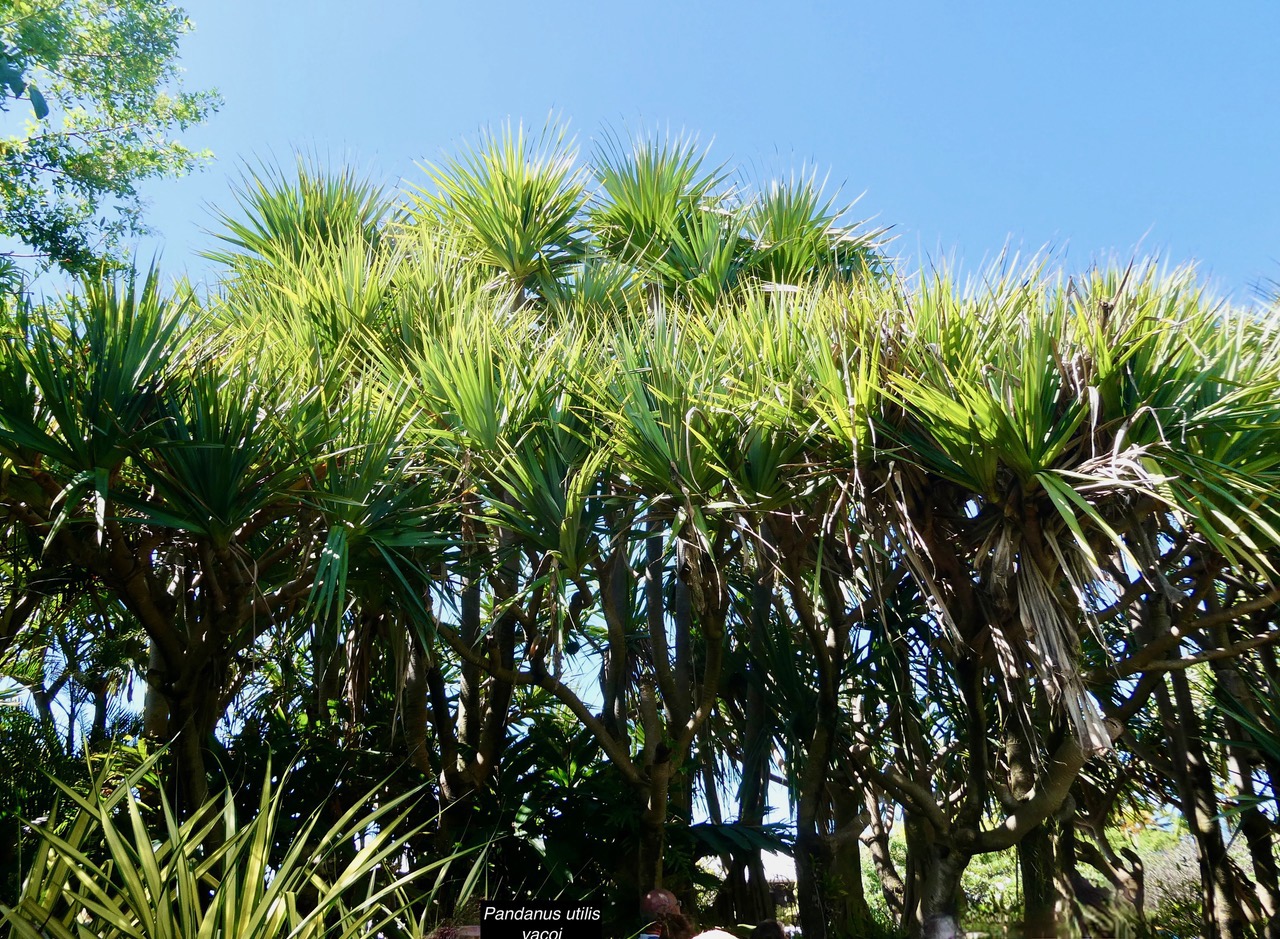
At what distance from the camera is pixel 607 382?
4.29 meters

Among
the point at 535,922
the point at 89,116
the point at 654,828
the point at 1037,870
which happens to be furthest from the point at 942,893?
the point at 89,116

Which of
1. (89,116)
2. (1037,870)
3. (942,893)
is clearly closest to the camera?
(942,893)

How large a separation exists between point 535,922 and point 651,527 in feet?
8.32

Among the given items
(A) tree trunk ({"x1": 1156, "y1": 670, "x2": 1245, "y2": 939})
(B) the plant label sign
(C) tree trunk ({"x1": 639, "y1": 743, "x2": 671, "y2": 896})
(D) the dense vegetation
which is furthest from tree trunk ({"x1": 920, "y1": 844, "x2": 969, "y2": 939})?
(A) tree trunk ({"x1": 1156, "y1": 670, "x2": 1245, "y2": 939})

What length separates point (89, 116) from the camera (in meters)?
8.07

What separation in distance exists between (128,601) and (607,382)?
6.97 feet

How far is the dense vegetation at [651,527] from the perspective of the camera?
364cm

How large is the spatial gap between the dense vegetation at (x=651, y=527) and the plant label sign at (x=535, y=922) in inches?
17.3

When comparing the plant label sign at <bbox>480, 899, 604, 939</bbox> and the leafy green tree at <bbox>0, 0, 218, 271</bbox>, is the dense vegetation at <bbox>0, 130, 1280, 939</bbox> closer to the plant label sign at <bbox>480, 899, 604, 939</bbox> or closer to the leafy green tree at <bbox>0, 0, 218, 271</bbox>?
the plant label sign at <bbox>480, 899, 604, 939</bbox>

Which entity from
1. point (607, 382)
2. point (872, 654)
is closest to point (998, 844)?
point (872, 654)

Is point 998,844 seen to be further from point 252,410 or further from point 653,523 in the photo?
point 252,410

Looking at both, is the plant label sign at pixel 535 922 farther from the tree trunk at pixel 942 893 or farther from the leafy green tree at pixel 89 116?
the leafy green tree at pixel 89 116

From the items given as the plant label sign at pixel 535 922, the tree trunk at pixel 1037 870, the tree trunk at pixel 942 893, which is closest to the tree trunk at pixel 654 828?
the tree trunk at pixel 942 893

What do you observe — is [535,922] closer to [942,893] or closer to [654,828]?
[654,828]
